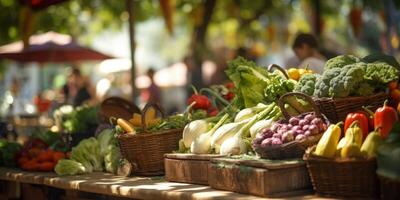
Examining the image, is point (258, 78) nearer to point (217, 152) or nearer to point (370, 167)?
point (217, 152)

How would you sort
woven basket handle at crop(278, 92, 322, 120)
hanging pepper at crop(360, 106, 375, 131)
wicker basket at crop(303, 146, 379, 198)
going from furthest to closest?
woven basket handle at crop(278, 92, 322, 120) → hanging pepper at crop(360, 106, 375, 131) → wicker basket at crop(303, 146, 379, 198)

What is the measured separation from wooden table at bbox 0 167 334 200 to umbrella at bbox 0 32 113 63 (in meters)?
9.35

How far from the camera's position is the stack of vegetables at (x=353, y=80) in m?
5.12

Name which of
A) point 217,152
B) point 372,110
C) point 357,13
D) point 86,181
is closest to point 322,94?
point 372,110

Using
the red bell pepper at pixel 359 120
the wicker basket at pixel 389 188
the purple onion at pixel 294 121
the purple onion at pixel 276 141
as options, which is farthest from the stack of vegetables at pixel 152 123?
the wicker basket at pixel 389 188

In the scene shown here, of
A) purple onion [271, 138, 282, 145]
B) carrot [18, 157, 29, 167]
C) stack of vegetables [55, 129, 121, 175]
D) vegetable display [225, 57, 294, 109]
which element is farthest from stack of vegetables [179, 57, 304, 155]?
carrot [18, 157, 29, 167]

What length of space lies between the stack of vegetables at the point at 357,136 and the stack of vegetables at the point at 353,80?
30cm

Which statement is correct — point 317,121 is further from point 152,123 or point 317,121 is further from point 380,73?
point 152,123

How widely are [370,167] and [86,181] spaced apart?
2552 millimetres

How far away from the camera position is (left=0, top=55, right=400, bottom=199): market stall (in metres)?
4.53

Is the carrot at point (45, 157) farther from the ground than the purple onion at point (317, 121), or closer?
closer

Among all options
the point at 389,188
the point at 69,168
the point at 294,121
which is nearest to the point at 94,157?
the point at 69,168

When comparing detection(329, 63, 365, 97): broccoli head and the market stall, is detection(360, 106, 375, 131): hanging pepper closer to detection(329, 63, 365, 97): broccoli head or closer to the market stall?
the market stall

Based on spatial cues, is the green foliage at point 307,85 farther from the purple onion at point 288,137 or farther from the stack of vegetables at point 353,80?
the purple onion at point 288,137
